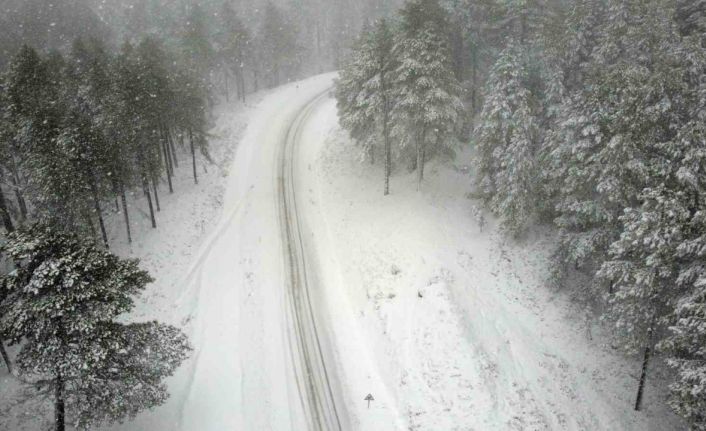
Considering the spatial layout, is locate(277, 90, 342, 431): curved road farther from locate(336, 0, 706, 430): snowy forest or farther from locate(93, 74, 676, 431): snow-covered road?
locate(336, 0, 706, 430): snowy forest

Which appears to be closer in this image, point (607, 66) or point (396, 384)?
point (396, 384)

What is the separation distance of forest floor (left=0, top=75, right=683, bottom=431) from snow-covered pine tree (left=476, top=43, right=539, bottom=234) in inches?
153

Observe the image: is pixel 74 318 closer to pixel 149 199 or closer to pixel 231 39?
pixel 149 199

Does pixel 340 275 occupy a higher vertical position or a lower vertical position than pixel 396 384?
higher

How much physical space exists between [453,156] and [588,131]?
11.3 meters

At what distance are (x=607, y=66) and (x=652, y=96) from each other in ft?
16.6

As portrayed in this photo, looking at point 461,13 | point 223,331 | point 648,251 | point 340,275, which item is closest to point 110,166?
point 223,331

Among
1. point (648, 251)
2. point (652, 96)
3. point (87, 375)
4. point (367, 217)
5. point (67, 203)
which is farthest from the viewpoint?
point (367, 217)

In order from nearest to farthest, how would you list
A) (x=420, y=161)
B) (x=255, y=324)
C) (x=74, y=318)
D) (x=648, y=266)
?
(x=74, y=318) → (x=648, y=266) → (x=255, y=324) → (x=420, y=161)

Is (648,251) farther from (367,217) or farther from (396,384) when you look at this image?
(367,217)

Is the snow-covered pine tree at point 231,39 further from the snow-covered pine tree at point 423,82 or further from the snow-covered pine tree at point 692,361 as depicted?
the snow-covered pine tree at point 692,361

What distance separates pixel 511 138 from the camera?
2680cm

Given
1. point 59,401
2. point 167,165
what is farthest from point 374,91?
point 59,401

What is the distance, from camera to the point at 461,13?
117 ft
